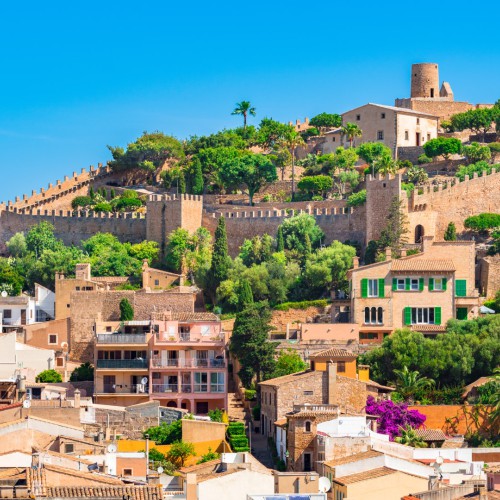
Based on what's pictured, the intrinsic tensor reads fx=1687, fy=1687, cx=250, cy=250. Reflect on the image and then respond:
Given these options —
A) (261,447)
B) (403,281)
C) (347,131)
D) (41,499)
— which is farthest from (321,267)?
(41,499)

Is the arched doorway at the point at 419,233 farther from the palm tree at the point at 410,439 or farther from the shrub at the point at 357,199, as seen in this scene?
the palm tree at the point at 410,439

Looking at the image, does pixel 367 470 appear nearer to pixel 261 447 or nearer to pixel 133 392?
pixel 261 447

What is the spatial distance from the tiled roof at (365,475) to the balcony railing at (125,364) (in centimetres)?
1979

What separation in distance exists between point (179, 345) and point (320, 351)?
477cm

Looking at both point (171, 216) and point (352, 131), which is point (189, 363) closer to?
point (171, 216)

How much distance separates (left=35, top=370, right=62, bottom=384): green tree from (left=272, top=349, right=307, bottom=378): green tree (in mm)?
7266

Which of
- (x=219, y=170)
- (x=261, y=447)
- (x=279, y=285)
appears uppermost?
(x=219, y=170)

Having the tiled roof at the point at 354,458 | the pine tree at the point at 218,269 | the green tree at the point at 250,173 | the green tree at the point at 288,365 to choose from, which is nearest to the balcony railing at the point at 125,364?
the green tree at the point at 288,365

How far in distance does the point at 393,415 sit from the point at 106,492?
2353 centimetres

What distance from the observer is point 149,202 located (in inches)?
2901

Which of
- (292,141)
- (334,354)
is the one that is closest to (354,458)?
(334,354)

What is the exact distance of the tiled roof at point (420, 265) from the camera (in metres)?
58.2

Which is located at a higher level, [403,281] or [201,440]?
[403,281]

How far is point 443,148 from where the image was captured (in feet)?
272
